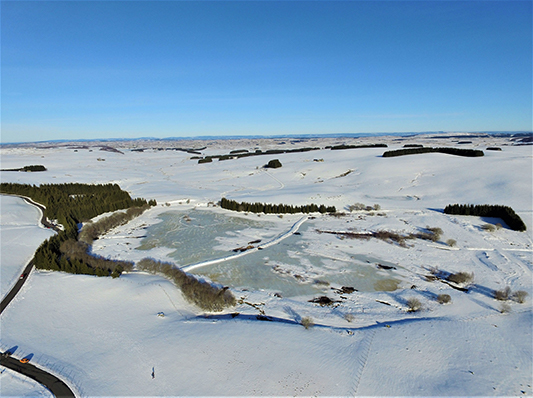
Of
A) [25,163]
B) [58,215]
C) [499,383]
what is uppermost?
[25,163]

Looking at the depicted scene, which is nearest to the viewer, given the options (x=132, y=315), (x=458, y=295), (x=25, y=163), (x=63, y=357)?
(x=63, y=357)

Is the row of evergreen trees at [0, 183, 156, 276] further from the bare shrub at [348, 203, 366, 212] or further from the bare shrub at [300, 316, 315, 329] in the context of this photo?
Answer: the bare shrub at [348, 203, 366, 212]

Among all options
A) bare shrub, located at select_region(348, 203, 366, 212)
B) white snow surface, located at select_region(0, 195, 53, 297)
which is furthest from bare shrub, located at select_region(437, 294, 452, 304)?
white snow surface, located at select_region(0, 195, 53, 297)

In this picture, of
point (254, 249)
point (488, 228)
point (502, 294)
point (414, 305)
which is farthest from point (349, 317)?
point (488, 228)

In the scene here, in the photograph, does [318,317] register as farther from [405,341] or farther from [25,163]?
[25,163]

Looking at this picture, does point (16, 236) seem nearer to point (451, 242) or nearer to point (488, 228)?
point (451, 242)

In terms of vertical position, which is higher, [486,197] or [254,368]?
[486,197]

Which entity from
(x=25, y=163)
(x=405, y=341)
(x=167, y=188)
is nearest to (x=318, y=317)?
(x=405, y=341)
